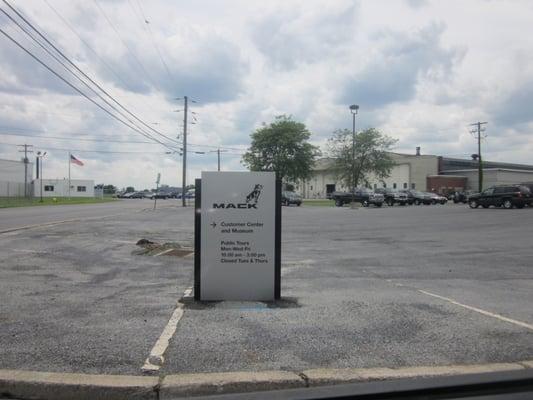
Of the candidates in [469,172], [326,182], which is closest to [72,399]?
[469,172]

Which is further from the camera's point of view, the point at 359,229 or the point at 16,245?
the point at 359,229

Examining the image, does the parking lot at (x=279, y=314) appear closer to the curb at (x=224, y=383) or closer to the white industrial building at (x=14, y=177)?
the curb at (x=224, y=383)

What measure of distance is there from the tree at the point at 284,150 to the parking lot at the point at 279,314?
235ft

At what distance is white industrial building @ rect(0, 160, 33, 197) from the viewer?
82.3 meters

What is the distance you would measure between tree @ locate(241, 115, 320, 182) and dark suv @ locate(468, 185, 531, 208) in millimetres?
44861

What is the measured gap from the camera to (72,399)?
13.8 feet

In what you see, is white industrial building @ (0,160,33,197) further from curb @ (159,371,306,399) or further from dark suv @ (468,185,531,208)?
curb @ (159,371,306,399)

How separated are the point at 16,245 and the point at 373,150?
7096 centimetres

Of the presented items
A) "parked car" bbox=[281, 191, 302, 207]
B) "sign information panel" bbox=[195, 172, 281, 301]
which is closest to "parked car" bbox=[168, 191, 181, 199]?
"parked car" bbox=[281, 191, 302, 207]

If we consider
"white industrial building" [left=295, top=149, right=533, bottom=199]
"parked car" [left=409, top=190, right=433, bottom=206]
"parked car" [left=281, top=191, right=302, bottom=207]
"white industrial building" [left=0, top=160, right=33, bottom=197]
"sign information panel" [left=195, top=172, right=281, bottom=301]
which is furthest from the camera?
"white industrial building" [left=295, top=149, right=533, bottom=199]

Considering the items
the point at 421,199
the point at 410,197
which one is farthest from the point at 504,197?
the point at 421,199

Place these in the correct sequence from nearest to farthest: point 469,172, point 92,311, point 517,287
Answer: point 92,311, point 517,287, point 469,172

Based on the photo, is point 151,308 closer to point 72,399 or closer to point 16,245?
point 72,399

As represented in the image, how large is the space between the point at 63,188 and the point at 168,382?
111 metres
